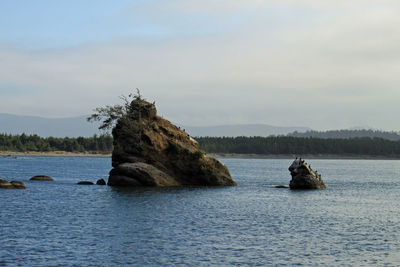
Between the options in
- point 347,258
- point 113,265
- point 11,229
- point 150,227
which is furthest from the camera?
point 150,227

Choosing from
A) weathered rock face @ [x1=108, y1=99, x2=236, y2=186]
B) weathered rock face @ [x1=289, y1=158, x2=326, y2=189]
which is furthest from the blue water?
weathered rock face @ [x1=289, y1=158, x2=326, y2=189]

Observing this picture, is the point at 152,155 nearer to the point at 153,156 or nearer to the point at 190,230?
the point at 153,156

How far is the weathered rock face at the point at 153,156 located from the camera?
68062 mm

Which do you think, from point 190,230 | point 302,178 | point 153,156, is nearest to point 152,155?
point 153,156

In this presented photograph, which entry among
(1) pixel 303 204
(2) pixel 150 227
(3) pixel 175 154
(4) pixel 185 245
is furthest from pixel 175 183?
(4) pixel 185 245

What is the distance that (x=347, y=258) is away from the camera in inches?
1160

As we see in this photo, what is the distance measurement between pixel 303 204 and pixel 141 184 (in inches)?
862

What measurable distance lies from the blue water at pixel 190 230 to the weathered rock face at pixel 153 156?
6833 mm

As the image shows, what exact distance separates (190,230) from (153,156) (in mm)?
32642

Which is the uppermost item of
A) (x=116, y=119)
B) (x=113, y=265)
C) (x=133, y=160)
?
(x=116, y=119)

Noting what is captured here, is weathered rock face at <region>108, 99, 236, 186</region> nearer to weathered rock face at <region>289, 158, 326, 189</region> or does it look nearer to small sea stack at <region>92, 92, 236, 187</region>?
small sea stack at <region>92, 92, 236, 187</region>

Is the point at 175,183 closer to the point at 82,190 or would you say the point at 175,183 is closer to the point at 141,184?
the point at 141,184

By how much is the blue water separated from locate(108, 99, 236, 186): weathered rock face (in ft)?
22.4

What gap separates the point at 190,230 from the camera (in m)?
37.4
